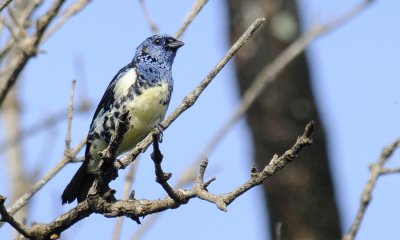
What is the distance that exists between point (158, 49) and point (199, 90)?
6.48ft

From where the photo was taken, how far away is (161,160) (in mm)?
3270

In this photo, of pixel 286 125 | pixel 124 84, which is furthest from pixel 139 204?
pixel 286 125

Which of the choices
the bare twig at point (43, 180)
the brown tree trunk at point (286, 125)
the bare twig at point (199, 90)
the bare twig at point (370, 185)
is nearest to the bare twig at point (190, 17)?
the bare twig at point (43, 180)

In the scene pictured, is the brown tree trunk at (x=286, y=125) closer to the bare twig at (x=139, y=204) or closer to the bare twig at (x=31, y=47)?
the bare twig at (x=31, y=47)

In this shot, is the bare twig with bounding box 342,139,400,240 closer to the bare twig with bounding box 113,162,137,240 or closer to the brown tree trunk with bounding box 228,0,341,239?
the bare twig with bounding box 113,162,137,240

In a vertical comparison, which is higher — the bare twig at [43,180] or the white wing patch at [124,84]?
the white wing patch at [124,84]

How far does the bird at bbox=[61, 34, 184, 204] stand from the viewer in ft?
16.3

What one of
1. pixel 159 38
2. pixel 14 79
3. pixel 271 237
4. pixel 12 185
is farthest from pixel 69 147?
pixel 12 185

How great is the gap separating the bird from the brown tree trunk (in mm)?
1845

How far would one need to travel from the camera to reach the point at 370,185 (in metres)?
3.50

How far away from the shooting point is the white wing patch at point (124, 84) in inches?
200

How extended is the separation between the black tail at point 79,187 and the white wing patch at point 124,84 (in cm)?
46

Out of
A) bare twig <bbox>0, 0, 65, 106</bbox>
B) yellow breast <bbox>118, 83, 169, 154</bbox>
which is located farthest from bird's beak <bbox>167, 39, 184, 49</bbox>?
→ bare twig <bbox>0, 0, 65, 106</bbox>

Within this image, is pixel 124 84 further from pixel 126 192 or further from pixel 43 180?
pixel 43 180
